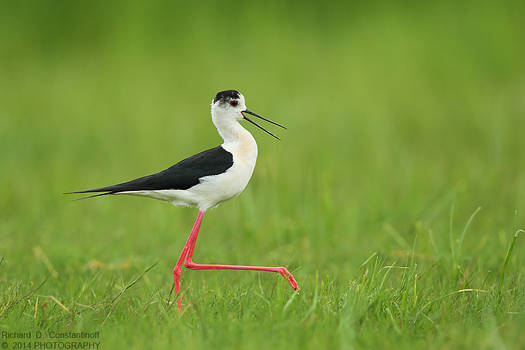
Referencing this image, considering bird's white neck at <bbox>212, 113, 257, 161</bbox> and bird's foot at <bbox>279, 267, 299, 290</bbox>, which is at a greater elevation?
bird's white neck at <bbox>212, 113, 257, 161</bbox>

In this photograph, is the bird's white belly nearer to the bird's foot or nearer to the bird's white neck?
the bird's white neck

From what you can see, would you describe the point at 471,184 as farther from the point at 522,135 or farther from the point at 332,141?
the point at 332,141

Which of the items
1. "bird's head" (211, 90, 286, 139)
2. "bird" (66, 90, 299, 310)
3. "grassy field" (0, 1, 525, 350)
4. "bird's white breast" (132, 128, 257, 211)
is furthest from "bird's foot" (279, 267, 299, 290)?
"bird's head" (211, 90, 286, 139)

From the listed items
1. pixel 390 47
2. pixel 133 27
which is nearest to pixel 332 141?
pixel 390 47

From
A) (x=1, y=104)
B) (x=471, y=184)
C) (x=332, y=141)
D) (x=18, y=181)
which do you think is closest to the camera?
(x=471, y=184)

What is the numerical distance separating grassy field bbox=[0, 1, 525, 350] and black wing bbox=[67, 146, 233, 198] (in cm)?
53

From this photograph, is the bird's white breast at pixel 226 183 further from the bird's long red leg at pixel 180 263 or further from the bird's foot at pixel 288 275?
the bird's foot at pixel 288 275

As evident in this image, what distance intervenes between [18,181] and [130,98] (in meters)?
2.59

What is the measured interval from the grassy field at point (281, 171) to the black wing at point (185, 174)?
0.53 meters

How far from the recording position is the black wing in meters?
3.24

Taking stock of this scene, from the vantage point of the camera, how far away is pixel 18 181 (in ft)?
21.8

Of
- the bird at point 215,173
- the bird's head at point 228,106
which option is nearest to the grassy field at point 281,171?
the bird at point 215,173

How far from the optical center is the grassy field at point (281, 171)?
3.15 m

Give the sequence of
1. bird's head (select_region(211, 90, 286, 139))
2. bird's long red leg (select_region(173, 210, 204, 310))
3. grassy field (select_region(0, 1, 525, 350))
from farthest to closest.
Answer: bird's long red leg (select_region(173, 210, 204, 310)) → bird's head (select_region(211, 90, 286, 139)) → grassy field (select_region(0, 1, 525, 350))
